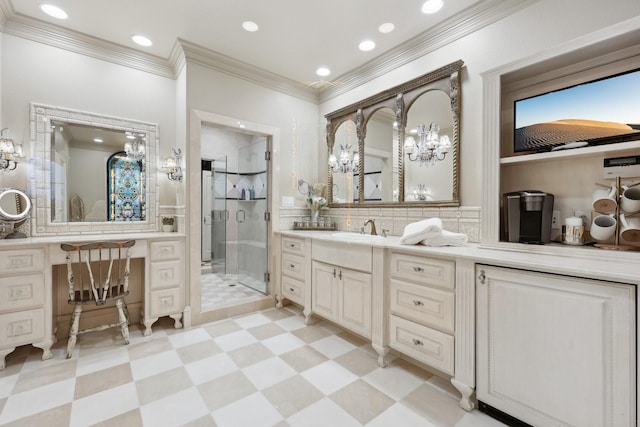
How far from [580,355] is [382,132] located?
7.76 ft

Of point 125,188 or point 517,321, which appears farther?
point 125,188

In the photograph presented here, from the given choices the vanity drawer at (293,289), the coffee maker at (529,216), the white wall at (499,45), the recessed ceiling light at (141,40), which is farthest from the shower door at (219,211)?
the coffee maker at (529,216)

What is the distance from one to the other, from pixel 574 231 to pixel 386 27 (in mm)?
2140

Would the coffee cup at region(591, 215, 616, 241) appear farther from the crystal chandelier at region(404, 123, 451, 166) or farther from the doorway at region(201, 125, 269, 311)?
the doorway at region(201, 125, 269, 311)

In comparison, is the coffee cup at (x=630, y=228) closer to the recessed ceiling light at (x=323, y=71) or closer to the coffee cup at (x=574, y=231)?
the coffee cup at (x=574, y=231)

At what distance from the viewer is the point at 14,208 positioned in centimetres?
235

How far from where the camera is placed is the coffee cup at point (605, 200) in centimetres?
156

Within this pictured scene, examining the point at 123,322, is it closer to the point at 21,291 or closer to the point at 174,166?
the point at 21,291

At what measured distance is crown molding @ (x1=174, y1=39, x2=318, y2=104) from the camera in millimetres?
2791

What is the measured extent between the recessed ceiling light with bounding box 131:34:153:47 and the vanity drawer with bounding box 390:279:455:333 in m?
3.18

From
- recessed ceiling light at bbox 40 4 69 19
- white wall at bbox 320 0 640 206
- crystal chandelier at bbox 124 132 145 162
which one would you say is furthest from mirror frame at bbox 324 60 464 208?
recessed ceiling light at bbox 40 4 69 19

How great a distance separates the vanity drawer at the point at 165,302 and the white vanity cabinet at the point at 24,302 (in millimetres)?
704

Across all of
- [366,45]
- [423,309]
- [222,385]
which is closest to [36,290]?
[222,385]

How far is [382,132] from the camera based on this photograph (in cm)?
301
